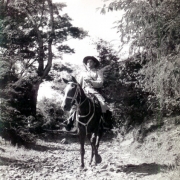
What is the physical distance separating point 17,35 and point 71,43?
1767mm

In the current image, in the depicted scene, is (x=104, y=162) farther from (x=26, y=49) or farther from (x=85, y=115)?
(x=26, y=49)

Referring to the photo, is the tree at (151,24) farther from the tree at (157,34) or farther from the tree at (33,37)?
the tree at (33,37)

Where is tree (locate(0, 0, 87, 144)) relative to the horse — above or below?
above

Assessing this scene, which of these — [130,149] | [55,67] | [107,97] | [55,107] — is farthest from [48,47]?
[130,149]

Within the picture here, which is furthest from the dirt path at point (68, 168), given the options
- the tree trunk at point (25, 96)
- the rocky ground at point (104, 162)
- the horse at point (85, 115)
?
the tree trunk at point (25, 96)

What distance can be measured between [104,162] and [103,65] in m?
3.19

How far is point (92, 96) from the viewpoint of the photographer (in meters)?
5.65

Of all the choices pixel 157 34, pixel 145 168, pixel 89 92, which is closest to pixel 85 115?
pixel 89 92

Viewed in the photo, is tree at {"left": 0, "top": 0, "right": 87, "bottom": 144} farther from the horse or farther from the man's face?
the horse

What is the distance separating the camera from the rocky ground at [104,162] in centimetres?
465

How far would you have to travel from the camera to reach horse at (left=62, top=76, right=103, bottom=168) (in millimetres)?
4871

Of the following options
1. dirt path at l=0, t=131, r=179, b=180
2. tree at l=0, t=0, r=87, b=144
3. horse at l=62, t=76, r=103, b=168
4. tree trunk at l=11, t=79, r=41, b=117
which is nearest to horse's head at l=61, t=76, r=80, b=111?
horse at l=62, t=76, r=103, b=168

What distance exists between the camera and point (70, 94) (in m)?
4.76

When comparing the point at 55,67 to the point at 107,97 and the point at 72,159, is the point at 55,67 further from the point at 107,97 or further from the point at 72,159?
the point at 72,159
